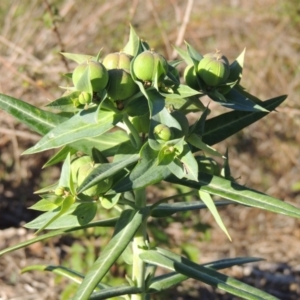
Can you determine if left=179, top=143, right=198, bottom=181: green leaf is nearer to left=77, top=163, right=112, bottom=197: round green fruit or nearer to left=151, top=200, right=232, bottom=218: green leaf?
left=77, top=163, right=112, bottom=197: round green fruit

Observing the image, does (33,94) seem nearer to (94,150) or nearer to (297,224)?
(297,224)

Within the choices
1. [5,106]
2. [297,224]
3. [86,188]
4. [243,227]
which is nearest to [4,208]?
[243,227]

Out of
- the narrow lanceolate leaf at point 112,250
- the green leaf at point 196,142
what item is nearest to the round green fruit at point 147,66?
the green leaf at point 196,142

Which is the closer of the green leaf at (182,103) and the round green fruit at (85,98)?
the round green fruit at (85,98)

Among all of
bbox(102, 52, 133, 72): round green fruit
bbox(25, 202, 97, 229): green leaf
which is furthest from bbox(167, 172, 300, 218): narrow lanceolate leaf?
bbox(102, 52, 133, 72): round green fruit

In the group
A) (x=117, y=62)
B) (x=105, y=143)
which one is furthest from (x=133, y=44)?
(x=105, y=143)

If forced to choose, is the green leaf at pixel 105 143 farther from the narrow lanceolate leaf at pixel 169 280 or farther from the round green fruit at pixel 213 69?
the narrow lanceolate leaf at pixel 169 280
